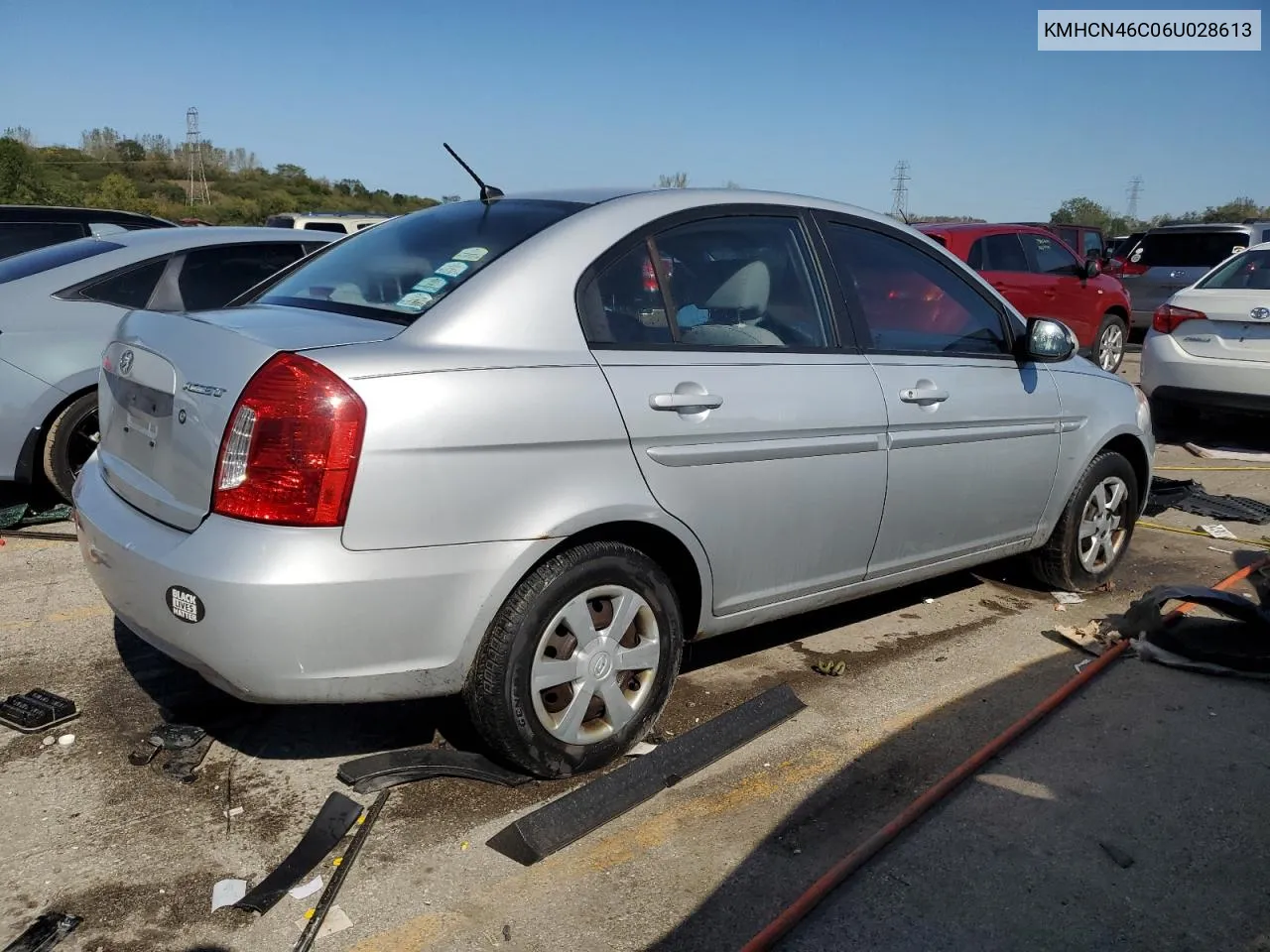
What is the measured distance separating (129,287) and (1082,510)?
16.3 ft

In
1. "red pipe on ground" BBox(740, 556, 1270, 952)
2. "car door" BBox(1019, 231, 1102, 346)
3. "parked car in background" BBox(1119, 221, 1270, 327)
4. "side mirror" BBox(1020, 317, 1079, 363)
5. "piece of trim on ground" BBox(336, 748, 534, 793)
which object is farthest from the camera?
"parked car in background" BBox(1119, 221, 1270, 327)

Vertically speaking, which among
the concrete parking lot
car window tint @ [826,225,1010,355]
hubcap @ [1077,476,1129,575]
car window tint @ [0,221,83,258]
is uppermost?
car window tint @ [0,221,83,258]

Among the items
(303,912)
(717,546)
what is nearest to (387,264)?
(717,546)

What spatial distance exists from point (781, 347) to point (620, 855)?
1692 millimetres

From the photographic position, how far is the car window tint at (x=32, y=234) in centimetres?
823

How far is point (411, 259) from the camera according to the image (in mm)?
3449

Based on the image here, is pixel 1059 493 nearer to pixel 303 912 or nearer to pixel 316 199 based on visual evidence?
pixel 303 912

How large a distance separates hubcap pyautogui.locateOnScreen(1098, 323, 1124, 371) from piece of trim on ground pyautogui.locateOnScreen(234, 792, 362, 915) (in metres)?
11.4

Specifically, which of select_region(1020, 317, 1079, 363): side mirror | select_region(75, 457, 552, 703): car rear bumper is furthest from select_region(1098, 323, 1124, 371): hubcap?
select_region(75, 457, 552, 703): car rear bumper

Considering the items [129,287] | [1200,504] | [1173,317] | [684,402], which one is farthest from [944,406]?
[1173,317]

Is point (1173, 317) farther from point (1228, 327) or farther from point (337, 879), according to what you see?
point (337, 879)

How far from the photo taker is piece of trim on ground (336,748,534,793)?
3162 millimetres

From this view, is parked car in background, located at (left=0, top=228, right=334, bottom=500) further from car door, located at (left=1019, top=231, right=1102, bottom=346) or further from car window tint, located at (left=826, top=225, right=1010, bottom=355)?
car door, located at (left=1019, top=231, right=1102, bottom=346)

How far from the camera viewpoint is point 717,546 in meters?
3.41
